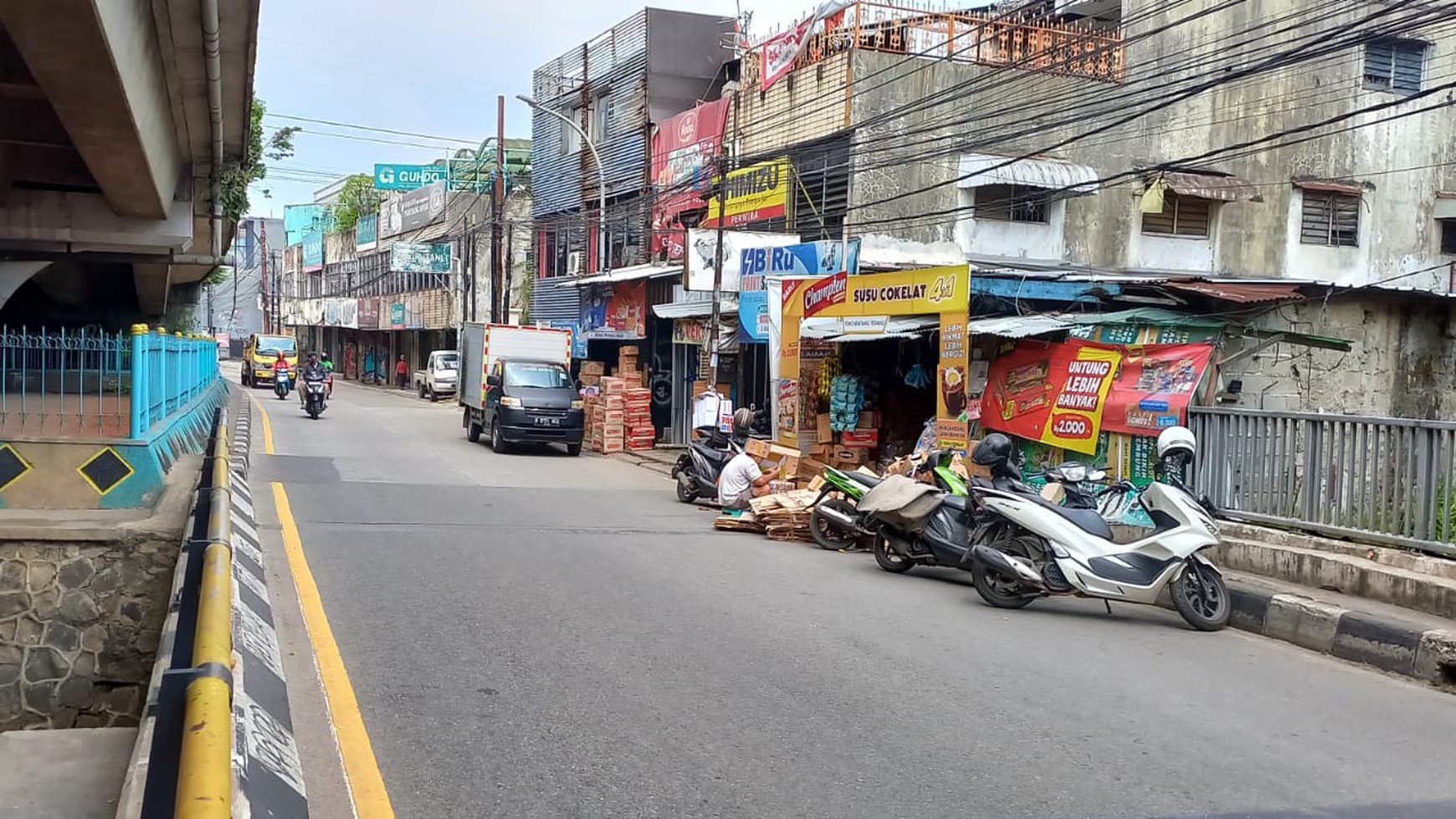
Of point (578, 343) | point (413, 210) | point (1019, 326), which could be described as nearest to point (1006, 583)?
point (1019, 326)

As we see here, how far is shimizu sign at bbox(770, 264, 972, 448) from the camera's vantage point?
13.3 m

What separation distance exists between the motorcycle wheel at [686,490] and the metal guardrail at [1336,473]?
749 centimetres

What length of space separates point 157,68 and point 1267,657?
10891mm

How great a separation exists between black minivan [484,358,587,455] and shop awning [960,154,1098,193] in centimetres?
891

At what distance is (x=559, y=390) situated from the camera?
24.0 m

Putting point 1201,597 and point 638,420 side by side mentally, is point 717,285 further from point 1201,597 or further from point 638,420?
point 1201,597

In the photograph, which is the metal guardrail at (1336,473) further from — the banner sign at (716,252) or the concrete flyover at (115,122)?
the banner sign at (716,252)

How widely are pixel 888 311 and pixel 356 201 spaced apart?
57.3 metres

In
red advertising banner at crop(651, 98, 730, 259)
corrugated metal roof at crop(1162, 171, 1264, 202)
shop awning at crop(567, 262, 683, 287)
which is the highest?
red advertising banner at crop(651, 98, 730, 259)

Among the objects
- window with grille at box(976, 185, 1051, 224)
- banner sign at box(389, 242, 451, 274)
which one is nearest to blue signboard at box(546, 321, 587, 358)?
window with grille at box(976, 185, 1051, 224)

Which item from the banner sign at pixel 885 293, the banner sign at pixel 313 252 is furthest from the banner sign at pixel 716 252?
the banner sign at pixel 313 252

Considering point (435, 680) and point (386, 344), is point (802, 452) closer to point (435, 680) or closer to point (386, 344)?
point (435, 680)

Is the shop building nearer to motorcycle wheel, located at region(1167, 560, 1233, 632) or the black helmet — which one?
the black helmet

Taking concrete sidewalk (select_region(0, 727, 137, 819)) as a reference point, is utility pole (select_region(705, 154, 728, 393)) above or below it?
above
